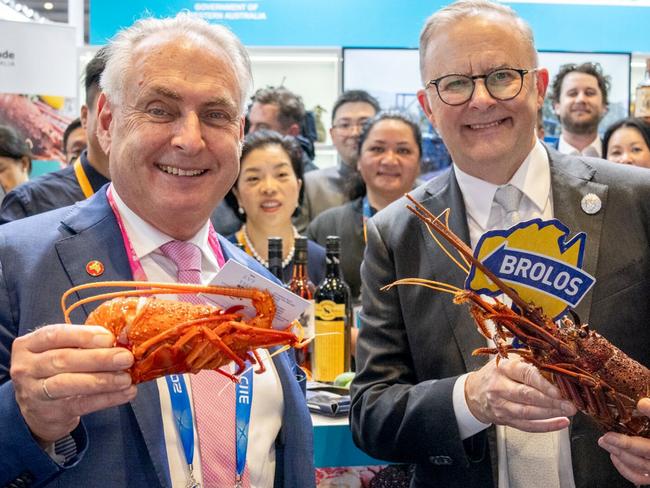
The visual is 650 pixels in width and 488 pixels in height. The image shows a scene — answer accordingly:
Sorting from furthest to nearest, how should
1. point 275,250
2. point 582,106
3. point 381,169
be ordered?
point 582,106 → point 381,169 → point 275,250

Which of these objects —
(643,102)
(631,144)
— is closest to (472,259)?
(631,144)

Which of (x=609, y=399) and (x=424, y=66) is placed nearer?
(x=609, y=399)

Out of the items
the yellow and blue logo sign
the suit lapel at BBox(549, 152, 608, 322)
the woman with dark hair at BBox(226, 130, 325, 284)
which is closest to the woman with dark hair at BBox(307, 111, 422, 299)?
the woman with dark hair at BBox(226, 130, 325, 284)

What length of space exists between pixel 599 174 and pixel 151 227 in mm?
1148

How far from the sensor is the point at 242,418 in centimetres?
174

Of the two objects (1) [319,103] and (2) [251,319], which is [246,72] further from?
(1) [319,103]

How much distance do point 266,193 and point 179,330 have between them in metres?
2.76

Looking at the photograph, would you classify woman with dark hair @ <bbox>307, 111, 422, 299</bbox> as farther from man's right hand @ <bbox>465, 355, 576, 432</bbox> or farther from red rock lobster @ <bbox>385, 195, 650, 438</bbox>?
red rock lobster @ <bbox>385, 195, 650, 438</bbox>

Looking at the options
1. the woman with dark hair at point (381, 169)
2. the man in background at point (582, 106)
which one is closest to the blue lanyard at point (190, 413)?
the woman with dark hair at point (381, 169)

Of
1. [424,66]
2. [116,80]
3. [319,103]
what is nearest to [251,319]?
[116,80]

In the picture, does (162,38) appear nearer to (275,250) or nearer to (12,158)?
(275,250)

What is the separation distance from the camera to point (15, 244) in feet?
5.58

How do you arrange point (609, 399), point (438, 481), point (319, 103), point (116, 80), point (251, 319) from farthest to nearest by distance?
point (319, 103) < point (438, 481) < point (116, 80) < point (609, 399) < point (251, 319)

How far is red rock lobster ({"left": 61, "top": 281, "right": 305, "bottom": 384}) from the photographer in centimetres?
135
